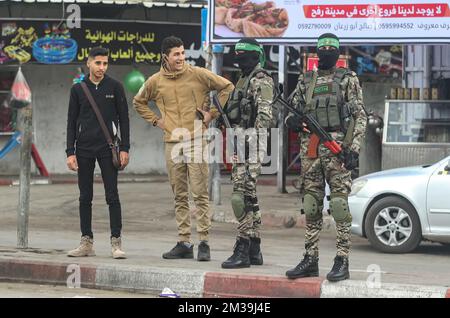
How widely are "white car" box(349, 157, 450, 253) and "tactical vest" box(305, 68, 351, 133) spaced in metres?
3.24

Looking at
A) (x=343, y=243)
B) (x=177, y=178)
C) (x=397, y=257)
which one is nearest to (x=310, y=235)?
(x=343, y=243)

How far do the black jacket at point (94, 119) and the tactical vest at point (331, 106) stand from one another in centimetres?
205

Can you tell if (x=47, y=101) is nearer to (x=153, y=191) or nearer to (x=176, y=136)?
(x=153, y=191)

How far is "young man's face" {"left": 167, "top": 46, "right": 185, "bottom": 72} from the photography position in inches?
347

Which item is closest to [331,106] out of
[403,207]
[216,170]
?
[403,207]

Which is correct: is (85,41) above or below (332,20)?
above

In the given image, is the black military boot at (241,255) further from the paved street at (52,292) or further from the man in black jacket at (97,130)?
the man in black jacket at (97,130)

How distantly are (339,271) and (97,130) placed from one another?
2.65 metres

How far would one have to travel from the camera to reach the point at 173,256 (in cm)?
914

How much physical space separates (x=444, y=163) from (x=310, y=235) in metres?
3.31

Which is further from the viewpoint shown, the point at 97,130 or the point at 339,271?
the point at 97,130

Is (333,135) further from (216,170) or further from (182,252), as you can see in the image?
(216,170)

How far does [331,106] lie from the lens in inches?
307
